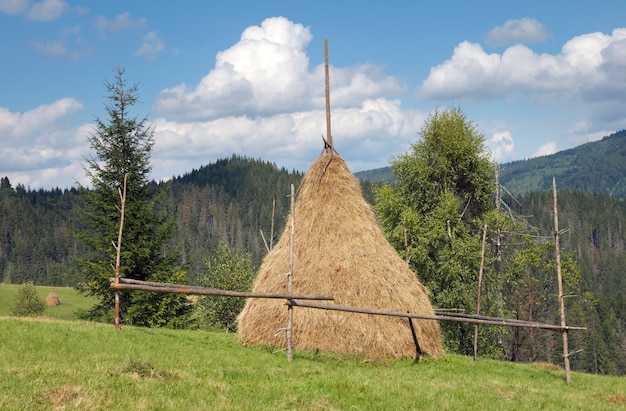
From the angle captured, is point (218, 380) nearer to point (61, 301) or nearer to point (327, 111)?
point (327, 111)

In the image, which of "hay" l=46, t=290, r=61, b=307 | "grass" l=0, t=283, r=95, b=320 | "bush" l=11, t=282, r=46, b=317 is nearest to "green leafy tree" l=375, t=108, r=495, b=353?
"bush" l=11, t=282, r=46, b=317

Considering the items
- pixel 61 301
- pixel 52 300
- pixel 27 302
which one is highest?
pixel 27 302

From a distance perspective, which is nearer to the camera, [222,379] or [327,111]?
[222,379]

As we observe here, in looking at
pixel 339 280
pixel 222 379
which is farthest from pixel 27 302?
pixel 222 379

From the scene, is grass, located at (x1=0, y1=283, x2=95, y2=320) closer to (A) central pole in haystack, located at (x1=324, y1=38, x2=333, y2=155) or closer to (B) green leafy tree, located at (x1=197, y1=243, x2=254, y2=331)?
(B) green leafy tree, located at (x1=197, y1=243, x2=254, y2=331)

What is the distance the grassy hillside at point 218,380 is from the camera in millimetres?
9547

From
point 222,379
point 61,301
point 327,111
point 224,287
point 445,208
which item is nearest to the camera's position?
point 222,379

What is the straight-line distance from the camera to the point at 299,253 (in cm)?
2134

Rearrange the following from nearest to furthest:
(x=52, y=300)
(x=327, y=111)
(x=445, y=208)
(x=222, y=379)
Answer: (x=222, y=379) → (x=327, y=111) → (x=445, y=208) → (x=52, y=300)

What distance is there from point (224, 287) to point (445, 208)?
645 inches

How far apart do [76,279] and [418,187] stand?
22.6m

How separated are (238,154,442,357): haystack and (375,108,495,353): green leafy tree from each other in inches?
432

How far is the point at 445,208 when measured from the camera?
116 ft

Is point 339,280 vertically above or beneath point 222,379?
above
